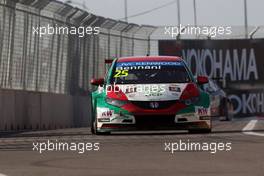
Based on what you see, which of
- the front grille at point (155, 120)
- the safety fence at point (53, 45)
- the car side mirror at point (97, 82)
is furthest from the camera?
the safety fence at point (53, 45)

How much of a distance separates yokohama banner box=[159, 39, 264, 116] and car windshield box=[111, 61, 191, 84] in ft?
95.1

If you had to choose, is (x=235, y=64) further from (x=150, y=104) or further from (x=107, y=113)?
(x=150, y=104)

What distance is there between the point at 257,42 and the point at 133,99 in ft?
106

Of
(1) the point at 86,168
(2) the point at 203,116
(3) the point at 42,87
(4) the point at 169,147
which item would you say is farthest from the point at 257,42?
(1) the point at 86,168

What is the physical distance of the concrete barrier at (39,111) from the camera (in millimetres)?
22875

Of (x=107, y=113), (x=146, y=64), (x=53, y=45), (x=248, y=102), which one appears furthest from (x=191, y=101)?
(x=248, y=102)

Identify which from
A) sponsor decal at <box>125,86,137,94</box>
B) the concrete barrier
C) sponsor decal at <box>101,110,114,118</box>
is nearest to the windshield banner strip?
sponsor decal at <box>125,86,137,94</box>

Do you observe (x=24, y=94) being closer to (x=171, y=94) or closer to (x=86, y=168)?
(x=171, y=94)

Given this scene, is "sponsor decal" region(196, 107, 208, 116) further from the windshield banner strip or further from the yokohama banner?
the yokohama banner

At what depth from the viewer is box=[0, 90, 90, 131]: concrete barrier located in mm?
22875

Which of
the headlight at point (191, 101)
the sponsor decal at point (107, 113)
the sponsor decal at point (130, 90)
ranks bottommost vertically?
the sponsor decal at point (107, 113)

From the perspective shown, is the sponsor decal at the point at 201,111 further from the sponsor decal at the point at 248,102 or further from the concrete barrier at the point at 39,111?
the sponsor decal at the point at 248,102

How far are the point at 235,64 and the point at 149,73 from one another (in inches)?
1233


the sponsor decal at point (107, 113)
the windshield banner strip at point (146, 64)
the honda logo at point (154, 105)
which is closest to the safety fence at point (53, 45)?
the windshield banner strip at point (146, 64)
